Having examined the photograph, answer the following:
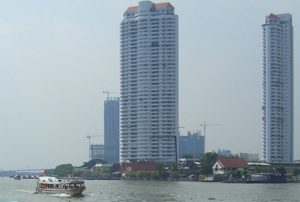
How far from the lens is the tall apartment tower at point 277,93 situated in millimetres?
140750

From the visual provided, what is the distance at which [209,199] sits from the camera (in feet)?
175

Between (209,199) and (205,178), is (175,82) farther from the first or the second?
(209,199)

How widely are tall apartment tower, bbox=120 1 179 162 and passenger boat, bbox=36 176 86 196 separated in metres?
75.3

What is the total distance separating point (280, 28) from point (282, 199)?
97808 millimetres

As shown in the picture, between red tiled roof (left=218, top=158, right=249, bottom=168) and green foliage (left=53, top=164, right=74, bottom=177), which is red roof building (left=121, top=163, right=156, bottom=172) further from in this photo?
green foliage (left=53, top=164, right=74, bottom=177)

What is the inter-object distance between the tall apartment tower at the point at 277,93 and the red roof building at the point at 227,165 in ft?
103

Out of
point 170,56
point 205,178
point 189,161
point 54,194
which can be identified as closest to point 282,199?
point 54,194

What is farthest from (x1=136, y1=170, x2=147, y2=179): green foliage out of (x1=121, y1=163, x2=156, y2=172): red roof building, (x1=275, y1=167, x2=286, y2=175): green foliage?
(x1=275, y1=167, x2=286, y2=175): green foliage

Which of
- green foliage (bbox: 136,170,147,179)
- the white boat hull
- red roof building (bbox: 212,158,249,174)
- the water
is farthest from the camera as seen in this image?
green foliage (bbox: 136,170,147,179)

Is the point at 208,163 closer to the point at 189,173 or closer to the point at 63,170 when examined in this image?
the point at 189,173

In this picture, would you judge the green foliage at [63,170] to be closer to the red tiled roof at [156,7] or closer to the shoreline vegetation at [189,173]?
the shoreline vegetation at [189,173]

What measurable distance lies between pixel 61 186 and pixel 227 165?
51.4 meters

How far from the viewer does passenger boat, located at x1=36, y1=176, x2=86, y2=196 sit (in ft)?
195

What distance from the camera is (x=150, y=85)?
143000 millimetres
